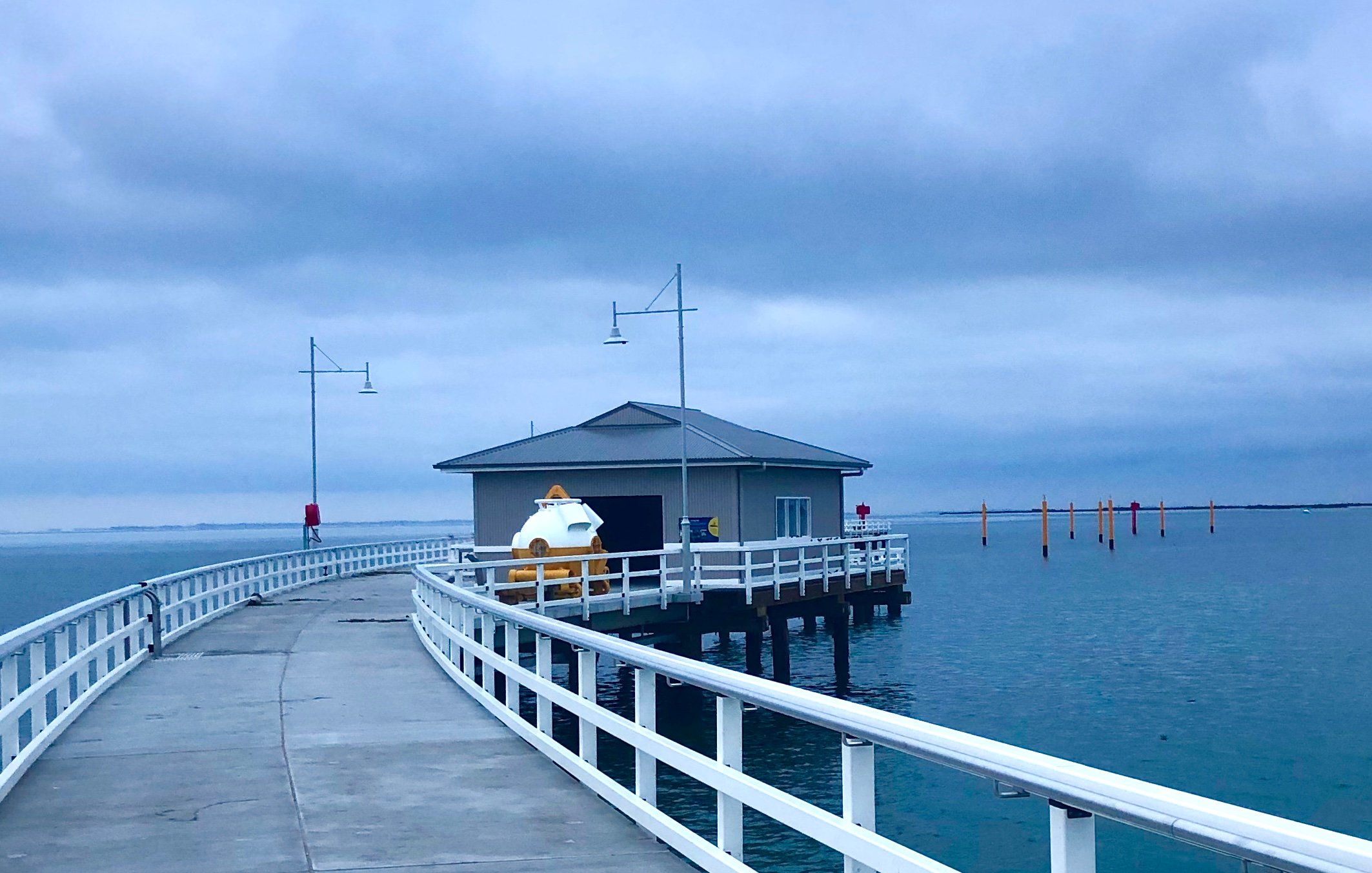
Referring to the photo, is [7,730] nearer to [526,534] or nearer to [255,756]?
[255,756]

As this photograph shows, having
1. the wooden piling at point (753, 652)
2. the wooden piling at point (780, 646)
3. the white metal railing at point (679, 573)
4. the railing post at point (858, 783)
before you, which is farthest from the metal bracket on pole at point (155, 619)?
the wooden piling at point (753, 652)

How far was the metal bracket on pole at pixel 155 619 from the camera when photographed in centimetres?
1919

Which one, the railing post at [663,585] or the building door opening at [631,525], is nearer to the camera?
the railing post at [663,585]

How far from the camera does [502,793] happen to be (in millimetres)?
9375

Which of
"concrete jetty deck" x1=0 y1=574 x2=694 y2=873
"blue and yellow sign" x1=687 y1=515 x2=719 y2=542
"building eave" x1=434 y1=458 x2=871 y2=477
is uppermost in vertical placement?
"building eave" x1=434 y1=458 x2=871 y2=477

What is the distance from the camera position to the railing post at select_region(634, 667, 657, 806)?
823cm

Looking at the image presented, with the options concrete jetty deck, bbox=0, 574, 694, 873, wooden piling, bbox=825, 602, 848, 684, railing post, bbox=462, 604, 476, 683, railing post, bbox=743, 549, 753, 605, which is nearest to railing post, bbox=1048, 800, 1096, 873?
concrete jetty deck, bbox=0, 574, 694, 873

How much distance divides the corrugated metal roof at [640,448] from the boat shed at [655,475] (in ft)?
0.12

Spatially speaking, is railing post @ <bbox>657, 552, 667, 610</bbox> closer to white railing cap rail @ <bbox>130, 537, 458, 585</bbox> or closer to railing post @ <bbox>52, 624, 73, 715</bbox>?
white railing cap rail @ <bbox>130, 537, 458, 585</bbox>

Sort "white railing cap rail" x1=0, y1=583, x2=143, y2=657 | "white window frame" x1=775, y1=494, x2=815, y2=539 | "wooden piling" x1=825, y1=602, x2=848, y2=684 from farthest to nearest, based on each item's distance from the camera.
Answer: "white window frame" x1=775, y1=494, x2=815, y2=539
"wooden piling" x1=825, y1=602, x2=848, y2=684
"white railing cap rail" x1=0, y1=583, x2=143, y2=657

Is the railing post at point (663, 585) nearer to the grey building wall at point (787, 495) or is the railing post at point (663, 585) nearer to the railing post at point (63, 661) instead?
the grey building wall at point (787, 495)

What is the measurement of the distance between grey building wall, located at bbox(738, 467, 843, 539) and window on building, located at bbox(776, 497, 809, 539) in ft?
0.55

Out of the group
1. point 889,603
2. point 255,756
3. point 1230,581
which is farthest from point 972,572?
point 255,756

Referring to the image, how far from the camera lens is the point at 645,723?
324 inches
